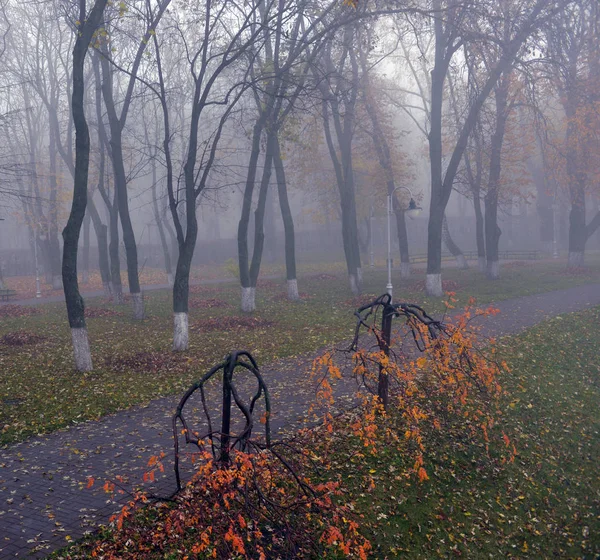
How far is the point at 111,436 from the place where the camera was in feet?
26.3

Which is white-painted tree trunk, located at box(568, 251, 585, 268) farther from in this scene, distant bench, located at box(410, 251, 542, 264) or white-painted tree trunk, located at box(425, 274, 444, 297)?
white-painted tree trunk, located at box(425, 274, 444, 297)

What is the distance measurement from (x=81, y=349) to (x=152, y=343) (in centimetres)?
297

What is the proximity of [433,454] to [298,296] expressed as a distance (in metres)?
13.7

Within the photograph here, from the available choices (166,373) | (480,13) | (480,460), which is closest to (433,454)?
(480,460)

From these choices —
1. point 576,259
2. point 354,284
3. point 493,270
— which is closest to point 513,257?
point 576,259

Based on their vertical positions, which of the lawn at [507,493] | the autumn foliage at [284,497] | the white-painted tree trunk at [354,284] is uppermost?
the white-painted tree trunk at [354,284]

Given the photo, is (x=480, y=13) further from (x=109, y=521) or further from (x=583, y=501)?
(x=109, y=521)

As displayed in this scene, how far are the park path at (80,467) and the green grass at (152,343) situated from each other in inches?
20.8

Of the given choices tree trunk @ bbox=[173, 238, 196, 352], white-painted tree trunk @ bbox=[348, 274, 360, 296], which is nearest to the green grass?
tree trunk @ bbox=[173, 238, 196, 352]

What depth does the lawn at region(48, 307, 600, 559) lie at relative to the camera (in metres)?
6.46

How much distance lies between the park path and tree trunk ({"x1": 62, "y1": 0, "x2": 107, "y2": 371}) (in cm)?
258

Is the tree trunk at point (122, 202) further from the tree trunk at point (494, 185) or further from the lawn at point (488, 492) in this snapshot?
the tree trunk at point (494, 185)

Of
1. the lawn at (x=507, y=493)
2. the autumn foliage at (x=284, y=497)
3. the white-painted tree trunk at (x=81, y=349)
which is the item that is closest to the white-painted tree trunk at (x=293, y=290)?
the white-painted tree trunk at (x=81, y=349)

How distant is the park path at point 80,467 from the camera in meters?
5.54
